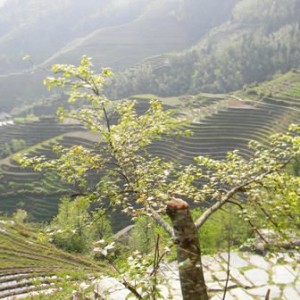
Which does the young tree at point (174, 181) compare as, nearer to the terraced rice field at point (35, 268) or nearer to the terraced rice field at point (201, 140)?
the terraced rice field at point (35, 268)

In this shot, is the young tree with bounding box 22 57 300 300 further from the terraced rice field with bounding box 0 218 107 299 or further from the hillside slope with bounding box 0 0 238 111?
the hillside slope with bounding box 0 0 238 111

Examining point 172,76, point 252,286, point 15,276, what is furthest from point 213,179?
point 172,76

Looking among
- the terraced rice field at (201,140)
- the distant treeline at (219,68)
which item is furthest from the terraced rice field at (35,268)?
the distant treeline at (219,68)

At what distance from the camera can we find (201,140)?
51469mm

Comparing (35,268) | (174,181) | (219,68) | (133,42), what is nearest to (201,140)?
(35,268)

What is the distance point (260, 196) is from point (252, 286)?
2.37 m

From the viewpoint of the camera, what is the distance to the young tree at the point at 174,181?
3.40 meters

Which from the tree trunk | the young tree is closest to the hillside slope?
the young tree

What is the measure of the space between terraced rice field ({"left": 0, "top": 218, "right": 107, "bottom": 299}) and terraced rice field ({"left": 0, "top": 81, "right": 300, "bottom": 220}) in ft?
81.5

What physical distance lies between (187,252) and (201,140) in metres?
48.6

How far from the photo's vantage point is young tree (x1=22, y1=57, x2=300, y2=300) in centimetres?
340

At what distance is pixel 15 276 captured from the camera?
439 inches

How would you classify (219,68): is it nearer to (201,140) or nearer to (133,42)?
(201,140)

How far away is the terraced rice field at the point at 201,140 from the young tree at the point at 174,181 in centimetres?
3987
